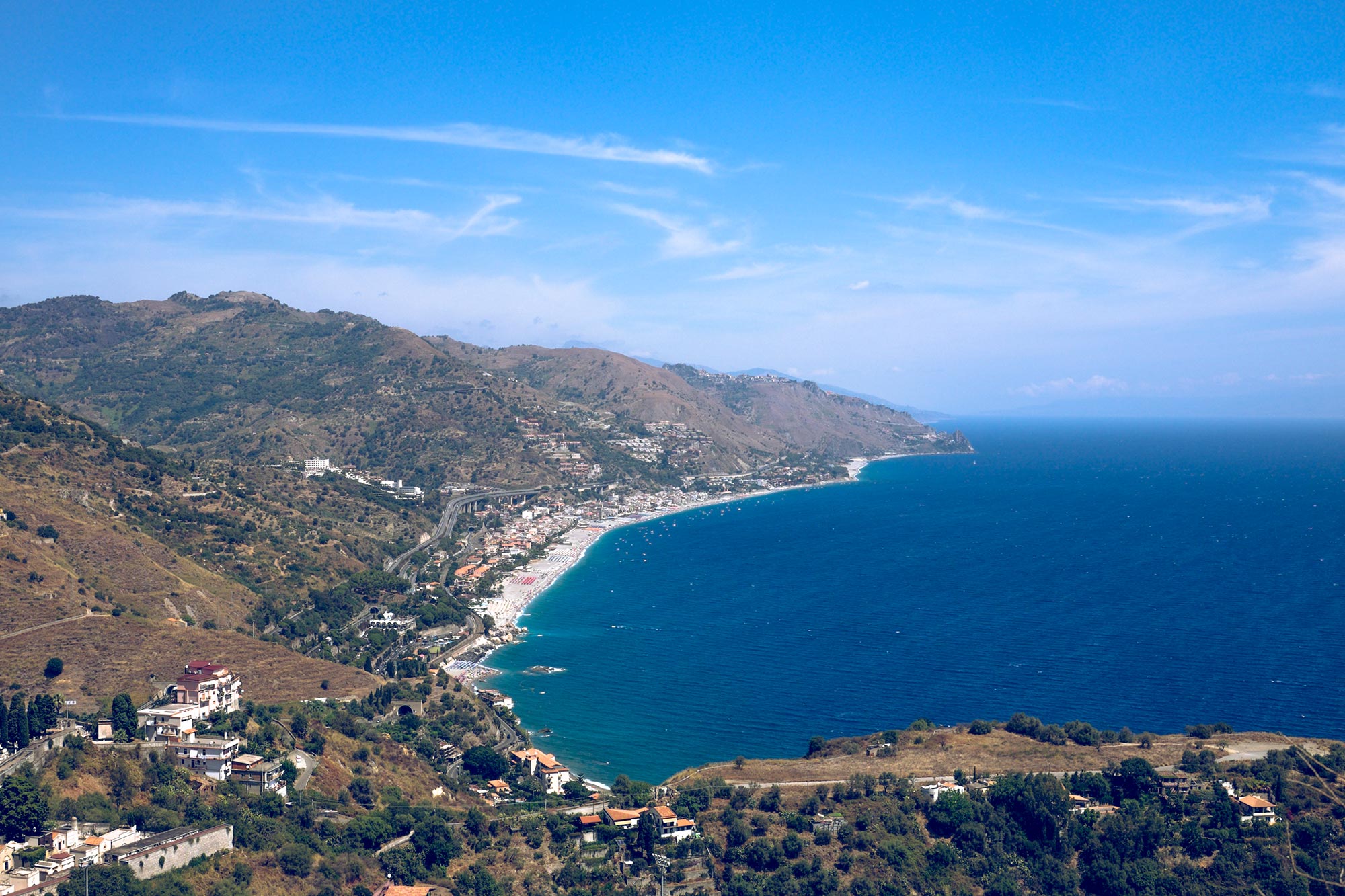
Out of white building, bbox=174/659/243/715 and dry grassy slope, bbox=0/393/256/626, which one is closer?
white building, bbox=174/659/243/715

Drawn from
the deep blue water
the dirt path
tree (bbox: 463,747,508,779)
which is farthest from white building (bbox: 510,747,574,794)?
the dirt path

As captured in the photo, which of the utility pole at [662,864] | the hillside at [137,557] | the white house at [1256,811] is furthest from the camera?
the hillside at [137,557]

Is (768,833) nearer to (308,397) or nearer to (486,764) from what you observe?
(486,764)

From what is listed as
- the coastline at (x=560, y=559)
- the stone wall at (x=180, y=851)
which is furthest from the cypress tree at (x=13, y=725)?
the coastline at (x=560, y=559)

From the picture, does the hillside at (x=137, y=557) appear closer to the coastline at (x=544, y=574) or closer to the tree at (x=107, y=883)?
the coastline at (x=544, y=574)

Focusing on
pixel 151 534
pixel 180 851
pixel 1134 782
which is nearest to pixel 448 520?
pixel 151 534

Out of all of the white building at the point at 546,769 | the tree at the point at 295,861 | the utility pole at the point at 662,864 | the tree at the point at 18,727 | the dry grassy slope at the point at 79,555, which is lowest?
the white building at the point at 546,769

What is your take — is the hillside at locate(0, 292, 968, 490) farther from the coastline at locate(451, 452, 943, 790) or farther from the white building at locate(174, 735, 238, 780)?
the white building at locate(174, 735, 238, 780)
